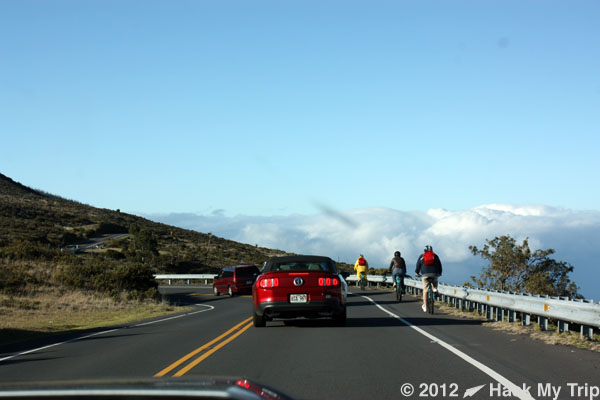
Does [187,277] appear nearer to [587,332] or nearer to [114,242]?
[114,242]

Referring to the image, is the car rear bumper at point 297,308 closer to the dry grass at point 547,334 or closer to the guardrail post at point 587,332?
the dry grass at point 547,334

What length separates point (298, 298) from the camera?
15547 millimetres

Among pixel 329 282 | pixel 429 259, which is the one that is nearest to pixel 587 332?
pixel 329 282

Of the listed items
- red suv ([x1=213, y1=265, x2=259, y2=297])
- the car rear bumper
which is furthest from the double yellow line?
red suv ([x1=213, y1=265, x2=259, y2=297])

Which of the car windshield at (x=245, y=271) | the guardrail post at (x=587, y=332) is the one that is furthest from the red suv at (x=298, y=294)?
the car windshield at (x=245, y=271)

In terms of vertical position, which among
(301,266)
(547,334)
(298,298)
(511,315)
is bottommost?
(547,334)

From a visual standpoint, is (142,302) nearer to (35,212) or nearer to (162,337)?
(162,337)

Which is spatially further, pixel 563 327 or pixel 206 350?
pixel 563 327

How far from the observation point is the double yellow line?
32.6 feet

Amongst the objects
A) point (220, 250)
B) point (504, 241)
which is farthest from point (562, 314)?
point (220, 250)

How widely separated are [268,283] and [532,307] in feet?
19.1

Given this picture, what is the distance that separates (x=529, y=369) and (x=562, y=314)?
3.63 m

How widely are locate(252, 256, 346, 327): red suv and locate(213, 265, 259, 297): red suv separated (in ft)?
63.4

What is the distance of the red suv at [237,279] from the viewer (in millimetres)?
35188
